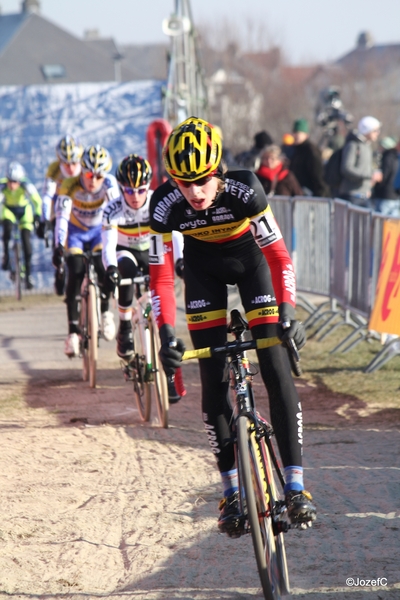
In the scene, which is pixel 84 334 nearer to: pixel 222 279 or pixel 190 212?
pixel 222 279

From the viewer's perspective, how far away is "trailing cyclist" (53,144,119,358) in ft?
31.5

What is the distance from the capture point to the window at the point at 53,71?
72000 mm

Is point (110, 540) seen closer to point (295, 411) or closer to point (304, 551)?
point (304, 551)

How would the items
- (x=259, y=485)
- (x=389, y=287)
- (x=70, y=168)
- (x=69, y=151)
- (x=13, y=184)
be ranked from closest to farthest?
(x=259, y=485) → (x=389, y=287) → (x=69, y=151) → (x=70, y=168) → (x=13, y=184)

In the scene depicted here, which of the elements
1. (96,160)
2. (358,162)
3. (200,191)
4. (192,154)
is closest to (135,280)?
(96,160)

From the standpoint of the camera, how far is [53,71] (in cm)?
7206

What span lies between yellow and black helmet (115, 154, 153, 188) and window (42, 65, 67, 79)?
218 feet

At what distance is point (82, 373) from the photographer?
10039 mm

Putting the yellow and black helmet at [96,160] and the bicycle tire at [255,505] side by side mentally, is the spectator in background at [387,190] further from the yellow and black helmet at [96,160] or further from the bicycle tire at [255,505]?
the bicycle tire at [255,505]

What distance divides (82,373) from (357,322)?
3311 millimetres

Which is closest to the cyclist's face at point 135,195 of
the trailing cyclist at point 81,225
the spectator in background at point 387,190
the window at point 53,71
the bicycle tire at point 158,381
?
the bicycle tire at point 158,381

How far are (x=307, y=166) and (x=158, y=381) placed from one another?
24.5 ft

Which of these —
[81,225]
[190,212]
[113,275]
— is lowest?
[113,275]

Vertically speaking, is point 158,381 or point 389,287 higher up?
point 389,287
